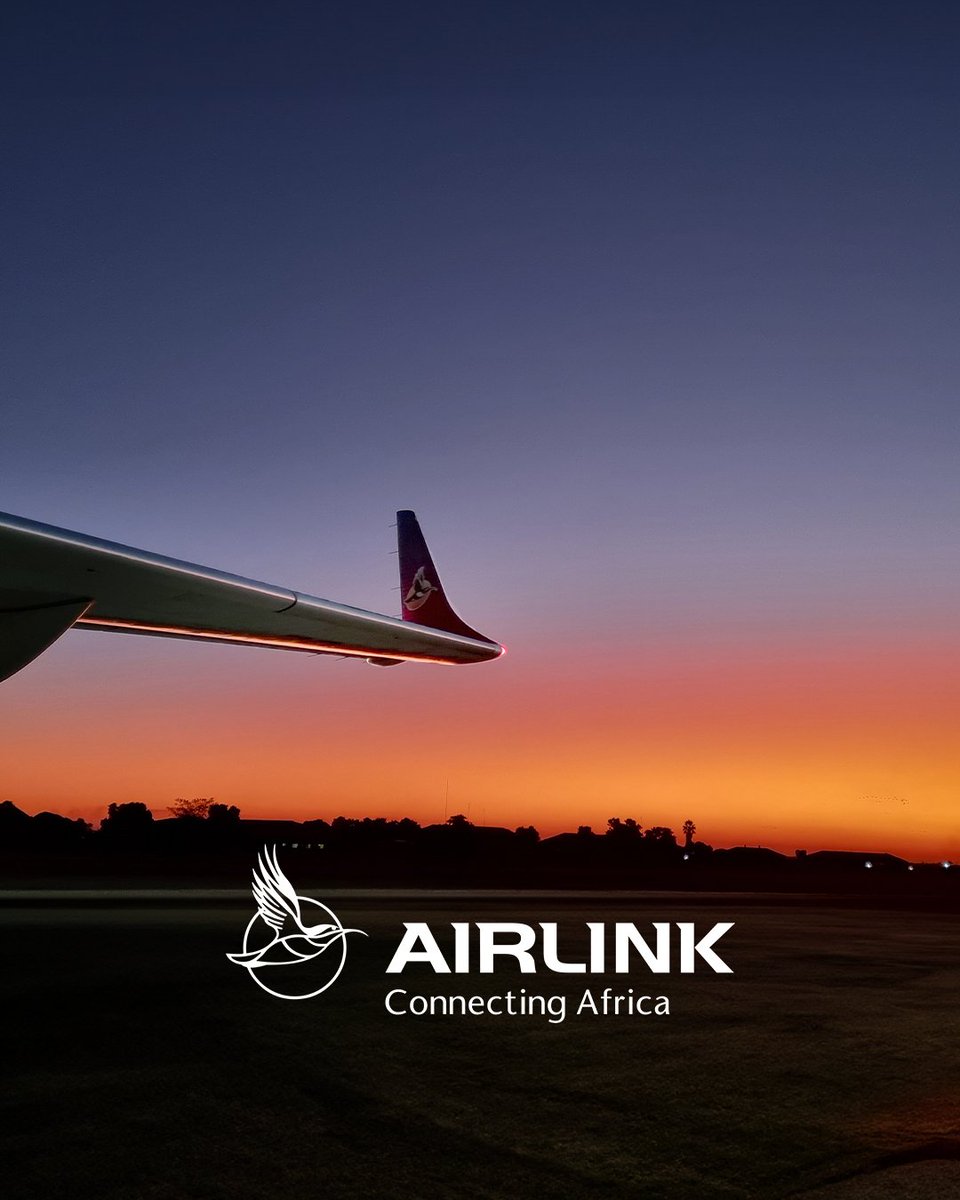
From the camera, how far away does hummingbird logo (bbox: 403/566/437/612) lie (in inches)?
1054

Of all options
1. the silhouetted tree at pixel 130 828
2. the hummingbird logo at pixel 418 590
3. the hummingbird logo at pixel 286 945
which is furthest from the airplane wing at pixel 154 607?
the silhouetted tree at pixel 130 828

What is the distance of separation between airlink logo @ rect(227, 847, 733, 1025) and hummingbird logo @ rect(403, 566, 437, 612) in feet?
39.8

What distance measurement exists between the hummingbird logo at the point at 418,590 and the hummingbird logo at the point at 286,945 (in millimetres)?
12055

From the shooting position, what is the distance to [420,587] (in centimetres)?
2712

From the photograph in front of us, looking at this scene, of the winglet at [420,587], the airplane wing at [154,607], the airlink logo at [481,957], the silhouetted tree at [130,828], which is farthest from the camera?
the silhouetted tree at [130,828]

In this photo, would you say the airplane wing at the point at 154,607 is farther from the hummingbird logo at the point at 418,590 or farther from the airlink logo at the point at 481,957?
the airlink logo at the point at 481,957

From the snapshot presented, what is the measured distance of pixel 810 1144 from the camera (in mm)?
4719

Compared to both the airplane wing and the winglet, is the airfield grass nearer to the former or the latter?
the airplane wing

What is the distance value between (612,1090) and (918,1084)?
1.77 metres

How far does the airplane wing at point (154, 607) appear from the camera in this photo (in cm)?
1237

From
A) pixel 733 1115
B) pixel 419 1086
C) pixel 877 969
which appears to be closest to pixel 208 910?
pixel 877 969

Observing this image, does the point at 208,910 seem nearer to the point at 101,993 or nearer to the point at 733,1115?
the point at 101,993

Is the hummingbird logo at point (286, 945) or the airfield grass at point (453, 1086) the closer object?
the airfield grass at point (453, 1086)

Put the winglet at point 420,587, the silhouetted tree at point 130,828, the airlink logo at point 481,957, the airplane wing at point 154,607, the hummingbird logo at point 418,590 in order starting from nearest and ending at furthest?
the airlink logo at point 481,957 < the airplane wing at point 154,607 < the winglet at point 420,587 < the hummingbird logo at point 418,590 < the silhouetted tree at point 130,828
